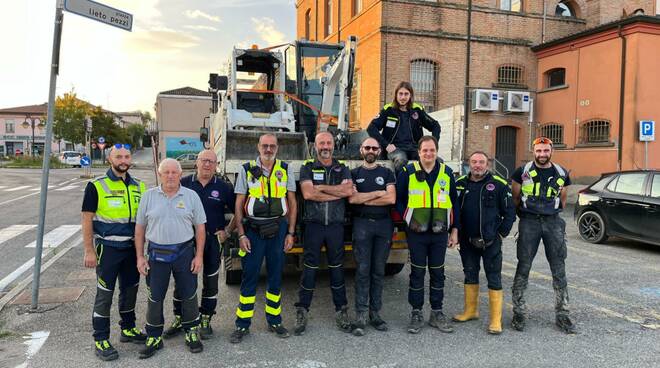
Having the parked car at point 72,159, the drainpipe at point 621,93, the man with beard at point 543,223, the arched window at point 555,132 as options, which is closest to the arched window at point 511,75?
the arched window at point 555,132

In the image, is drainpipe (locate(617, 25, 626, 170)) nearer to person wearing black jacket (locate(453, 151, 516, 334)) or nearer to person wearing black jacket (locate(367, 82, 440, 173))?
person wearing black jacket (locate(367, 82, 440, 173))

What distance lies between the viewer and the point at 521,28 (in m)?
20.0

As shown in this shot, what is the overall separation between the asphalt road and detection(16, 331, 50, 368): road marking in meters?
0.03

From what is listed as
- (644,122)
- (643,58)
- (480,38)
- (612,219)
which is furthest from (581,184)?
(612,219)

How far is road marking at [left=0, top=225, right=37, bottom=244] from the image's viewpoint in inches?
374

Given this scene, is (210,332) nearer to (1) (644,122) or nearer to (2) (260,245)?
(2) (260,245)

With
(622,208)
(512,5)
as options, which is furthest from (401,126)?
(512,5)

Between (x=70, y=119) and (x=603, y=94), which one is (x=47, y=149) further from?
(x=70, y=119)

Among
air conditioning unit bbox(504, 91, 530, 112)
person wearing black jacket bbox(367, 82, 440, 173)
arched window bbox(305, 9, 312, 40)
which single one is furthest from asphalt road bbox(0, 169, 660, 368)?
arched window bbox(305, 9, 312, 40)

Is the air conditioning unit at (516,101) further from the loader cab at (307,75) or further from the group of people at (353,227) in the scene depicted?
the group of people at (353,227)

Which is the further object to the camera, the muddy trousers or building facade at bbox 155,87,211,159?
building facade at bbox 155,87,211,159

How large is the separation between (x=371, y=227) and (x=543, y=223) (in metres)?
1.79

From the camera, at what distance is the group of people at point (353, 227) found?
14.3 feet

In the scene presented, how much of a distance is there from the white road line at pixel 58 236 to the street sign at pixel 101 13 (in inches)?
203
